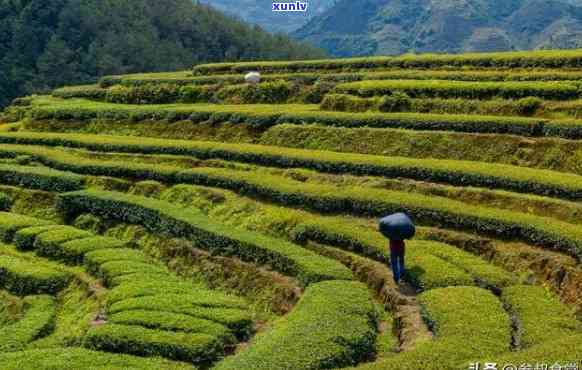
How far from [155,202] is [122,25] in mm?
78304

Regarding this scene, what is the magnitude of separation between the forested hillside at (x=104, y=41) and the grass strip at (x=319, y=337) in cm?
7539

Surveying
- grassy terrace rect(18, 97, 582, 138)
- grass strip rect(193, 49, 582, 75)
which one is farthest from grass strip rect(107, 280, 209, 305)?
grass strip rect(193, 49, 582, 75)

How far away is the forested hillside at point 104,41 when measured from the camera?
83688 millimetres

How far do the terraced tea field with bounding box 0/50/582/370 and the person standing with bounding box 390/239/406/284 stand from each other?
0.33 metres

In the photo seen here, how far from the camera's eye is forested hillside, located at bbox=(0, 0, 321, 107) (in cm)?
8369

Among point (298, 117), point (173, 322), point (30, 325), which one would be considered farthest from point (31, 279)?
point (298, 117)

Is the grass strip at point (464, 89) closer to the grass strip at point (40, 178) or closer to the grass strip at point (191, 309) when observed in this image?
the grass strip at point (40, 178)

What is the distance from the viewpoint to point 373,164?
2270cm

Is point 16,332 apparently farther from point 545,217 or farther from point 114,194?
point 545,217

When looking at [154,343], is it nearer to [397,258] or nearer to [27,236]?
[397,258]

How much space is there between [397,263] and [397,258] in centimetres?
13

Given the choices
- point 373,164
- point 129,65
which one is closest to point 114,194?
point 373,164

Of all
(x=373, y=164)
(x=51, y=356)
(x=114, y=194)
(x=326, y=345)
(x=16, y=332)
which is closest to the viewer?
(x=326, y=345)

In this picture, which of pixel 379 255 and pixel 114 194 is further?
pixel 114 194
